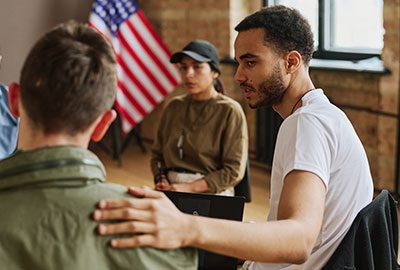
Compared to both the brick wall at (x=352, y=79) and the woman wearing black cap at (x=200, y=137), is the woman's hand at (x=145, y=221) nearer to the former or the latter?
the woman wearing black cap at (x=200, y=137)

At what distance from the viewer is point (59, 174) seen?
1081 mm

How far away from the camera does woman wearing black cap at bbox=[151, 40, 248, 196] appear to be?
10.3 feet

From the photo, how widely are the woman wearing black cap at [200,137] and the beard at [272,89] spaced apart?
47.4 inches

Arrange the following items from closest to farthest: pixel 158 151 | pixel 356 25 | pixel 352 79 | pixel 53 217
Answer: pixel 53 217, pixel 158 151, pixel 352 79, pixel 356 25

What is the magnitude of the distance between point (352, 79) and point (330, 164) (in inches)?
137

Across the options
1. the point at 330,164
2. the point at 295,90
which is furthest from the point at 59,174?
the point at 295,90

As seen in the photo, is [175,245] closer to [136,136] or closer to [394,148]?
[394,148]

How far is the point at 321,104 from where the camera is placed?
5.80 ft

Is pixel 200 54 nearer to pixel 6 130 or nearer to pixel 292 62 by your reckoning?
pixel 6 130

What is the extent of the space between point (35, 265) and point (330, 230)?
0.84 m

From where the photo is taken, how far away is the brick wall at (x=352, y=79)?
15.1 feet

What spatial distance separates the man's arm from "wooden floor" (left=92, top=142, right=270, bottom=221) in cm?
292

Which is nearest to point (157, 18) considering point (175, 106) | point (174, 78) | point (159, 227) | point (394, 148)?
point (174, 78)

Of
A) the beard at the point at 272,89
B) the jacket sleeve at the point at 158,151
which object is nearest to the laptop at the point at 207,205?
the beard at the point at 272,89
